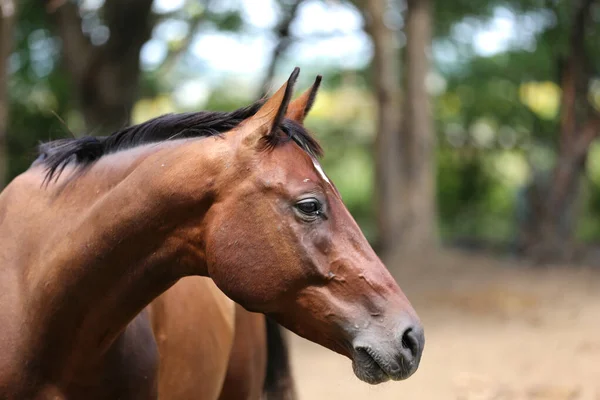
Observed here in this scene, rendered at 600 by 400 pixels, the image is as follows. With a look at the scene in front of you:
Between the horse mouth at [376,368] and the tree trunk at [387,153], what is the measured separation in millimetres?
7759

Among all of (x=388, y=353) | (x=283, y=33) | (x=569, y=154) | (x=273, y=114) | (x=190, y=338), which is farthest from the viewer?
(x=283, y=33)

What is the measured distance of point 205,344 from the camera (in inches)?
117

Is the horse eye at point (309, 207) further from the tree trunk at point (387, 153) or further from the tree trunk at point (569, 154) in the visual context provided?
the tree trunk at point (569, 154)

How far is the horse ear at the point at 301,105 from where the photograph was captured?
7.51ft

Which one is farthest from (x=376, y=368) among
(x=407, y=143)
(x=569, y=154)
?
(x=569, y=154)

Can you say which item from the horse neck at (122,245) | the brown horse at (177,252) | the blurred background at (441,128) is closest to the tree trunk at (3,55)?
the blurred background at (441,128)

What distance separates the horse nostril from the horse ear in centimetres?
71

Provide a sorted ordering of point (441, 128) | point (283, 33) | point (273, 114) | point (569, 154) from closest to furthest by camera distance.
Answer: point (273, 114) < point (569, 154) < point (283, 33) < point (441, 128)

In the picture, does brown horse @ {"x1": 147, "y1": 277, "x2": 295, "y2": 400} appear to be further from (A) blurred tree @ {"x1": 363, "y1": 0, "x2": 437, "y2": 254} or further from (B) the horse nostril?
(A) blurred tree @ {"x1": 363, "y1": 0, "x2": 437, "y2": 254}

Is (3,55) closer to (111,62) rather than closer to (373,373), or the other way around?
(111,62)

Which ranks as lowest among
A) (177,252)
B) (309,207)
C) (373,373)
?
(373,373)

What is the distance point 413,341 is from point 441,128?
39.2ft

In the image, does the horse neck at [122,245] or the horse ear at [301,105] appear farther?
the horse ear at [301,105]

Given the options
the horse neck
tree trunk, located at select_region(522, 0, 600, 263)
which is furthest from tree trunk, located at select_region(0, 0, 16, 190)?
tree trunk, located at select_region(522, 0, 600, 263)
